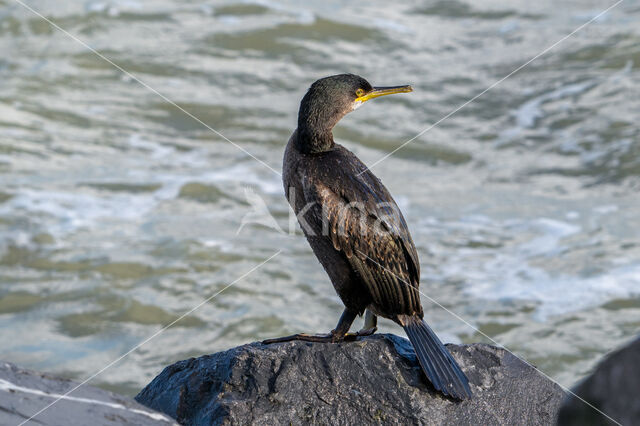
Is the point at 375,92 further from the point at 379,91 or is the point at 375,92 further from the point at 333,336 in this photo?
the point at 333,336

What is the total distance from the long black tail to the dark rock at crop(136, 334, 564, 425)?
0.22 feet

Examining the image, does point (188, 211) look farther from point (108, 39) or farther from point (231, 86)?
point (108, 39)

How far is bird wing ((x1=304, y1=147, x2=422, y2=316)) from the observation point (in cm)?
428

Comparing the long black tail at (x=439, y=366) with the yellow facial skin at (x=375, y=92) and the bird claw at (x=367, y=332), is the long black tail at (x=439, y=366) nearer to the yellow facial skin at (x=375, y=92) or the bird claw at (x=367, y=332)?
the bird claw at (x=367, y=332)

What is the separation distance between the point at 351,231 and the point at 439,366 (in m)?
0.78

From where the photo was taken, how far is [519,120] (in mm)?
11992

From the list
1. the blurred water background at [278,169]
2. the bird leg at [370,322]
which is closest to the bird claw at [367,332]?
the bird leg at [370,322]

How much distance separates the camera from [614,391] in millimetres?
2564

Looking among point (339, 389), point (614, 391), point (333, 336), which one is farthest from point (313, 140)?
point (614, 391)

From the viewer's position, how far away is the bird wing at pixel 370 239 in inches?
169

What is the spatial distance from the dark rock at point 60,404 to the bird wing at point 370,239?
1.19 m

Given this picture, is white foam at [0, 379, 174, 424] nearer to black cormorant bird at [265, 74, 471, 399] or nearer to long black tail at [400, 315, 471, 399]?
black cormorant bird at [265, 74, 471, 399]

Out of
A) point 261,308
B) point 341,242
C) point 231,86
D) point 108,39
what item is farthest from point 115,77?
point 341,242

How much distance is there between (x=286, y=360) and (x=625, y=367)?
1786 mm
